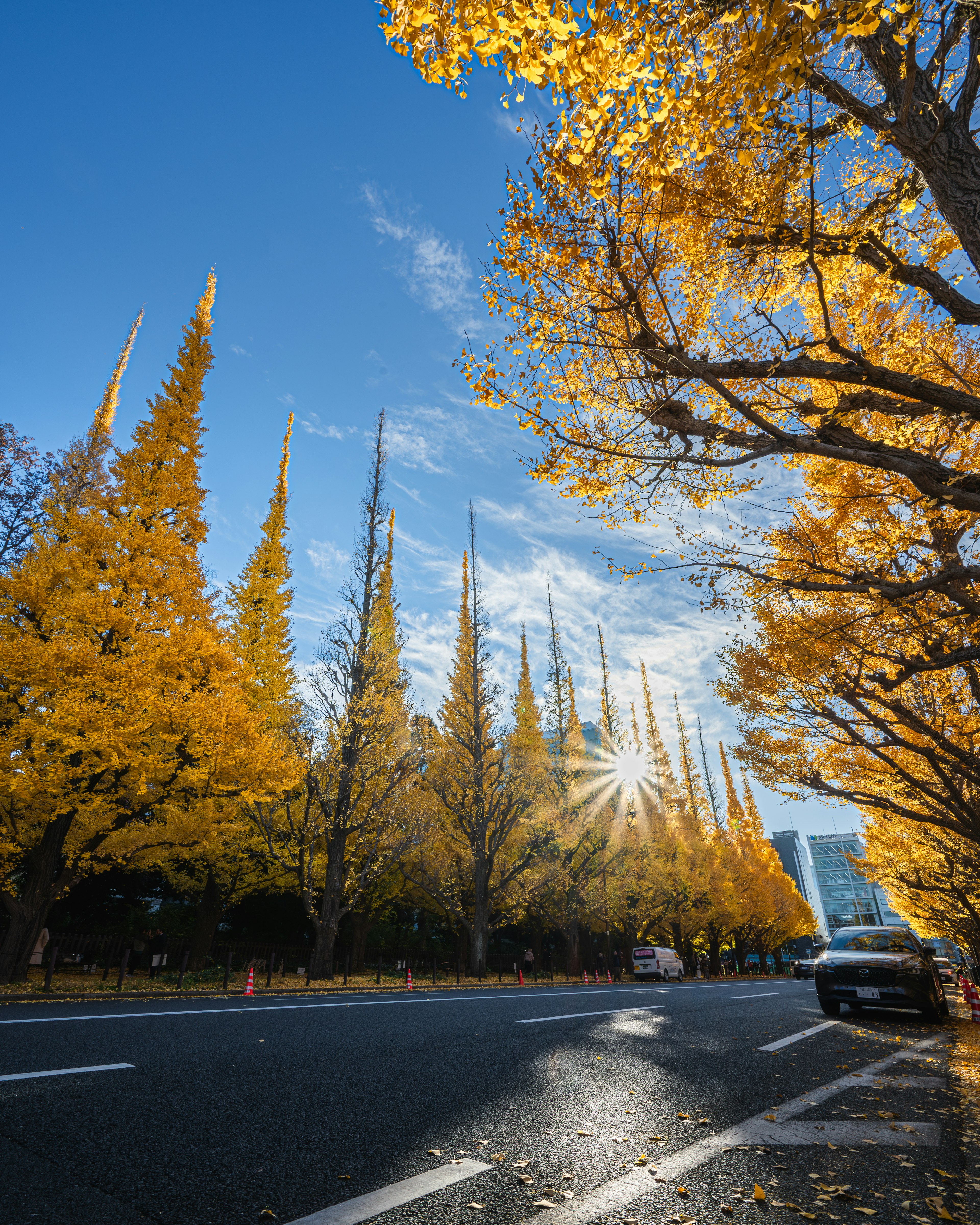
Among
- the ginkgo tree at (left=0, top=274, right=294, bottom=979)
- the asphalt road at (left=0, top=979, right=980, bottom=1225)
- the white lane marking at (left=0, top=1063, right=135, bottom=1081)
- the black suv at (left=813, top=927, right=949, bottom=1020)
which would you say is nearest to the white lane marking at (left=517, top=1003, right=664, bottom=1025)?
the asphalt road at (left=0, top=979, right=980, bottom=1225)

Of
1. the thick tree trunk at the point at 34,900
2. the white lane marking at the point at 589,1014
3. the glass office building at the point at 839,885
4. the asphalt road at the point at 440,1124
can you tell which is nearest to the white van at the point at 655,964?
the white lane marking at the point at 589,1014

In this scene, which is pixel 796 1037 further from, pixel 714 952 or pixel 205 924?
pixel 714 952

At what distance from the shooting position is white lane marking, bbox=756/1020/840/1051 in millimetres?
6070

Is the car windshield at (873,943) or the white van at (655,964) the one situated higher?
the car windshield at (873,943)

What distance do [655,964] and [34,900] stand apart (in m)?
23.0

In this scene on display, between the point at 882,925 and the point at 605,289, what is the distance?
1149 centimetres

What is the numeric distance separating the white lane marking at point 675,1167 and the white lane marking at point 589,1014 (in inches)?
→ 155

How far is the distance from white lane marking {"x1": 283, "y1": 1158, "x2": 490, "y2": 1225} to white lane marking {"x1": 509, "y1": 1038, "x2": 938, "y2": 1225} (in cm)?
44

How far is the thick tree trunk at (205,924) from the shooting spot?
55.7 ft

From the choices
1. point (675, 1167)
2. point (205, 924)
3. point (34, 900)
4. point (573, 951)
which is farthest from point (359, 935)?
point (675, 1167)

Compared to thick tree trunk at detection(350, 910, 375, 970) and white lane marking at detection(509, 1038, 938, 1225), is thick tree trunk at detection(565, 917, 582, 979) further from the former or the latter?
white lane marking at detection(509, 1038, 938, 1225)

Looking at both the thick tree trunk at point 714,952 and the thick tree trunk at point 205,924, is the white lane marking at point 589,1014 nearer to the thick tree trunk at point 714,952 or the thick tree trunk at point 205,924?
the thick tree trunk at point 205,924

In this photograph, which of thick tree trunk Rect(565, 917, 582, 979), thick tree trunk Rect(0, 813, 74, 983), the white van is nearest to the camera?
thick tree trunk Rect(0, 813, 74, 983)

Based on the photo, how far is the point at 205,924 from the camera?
1764 centimetres
